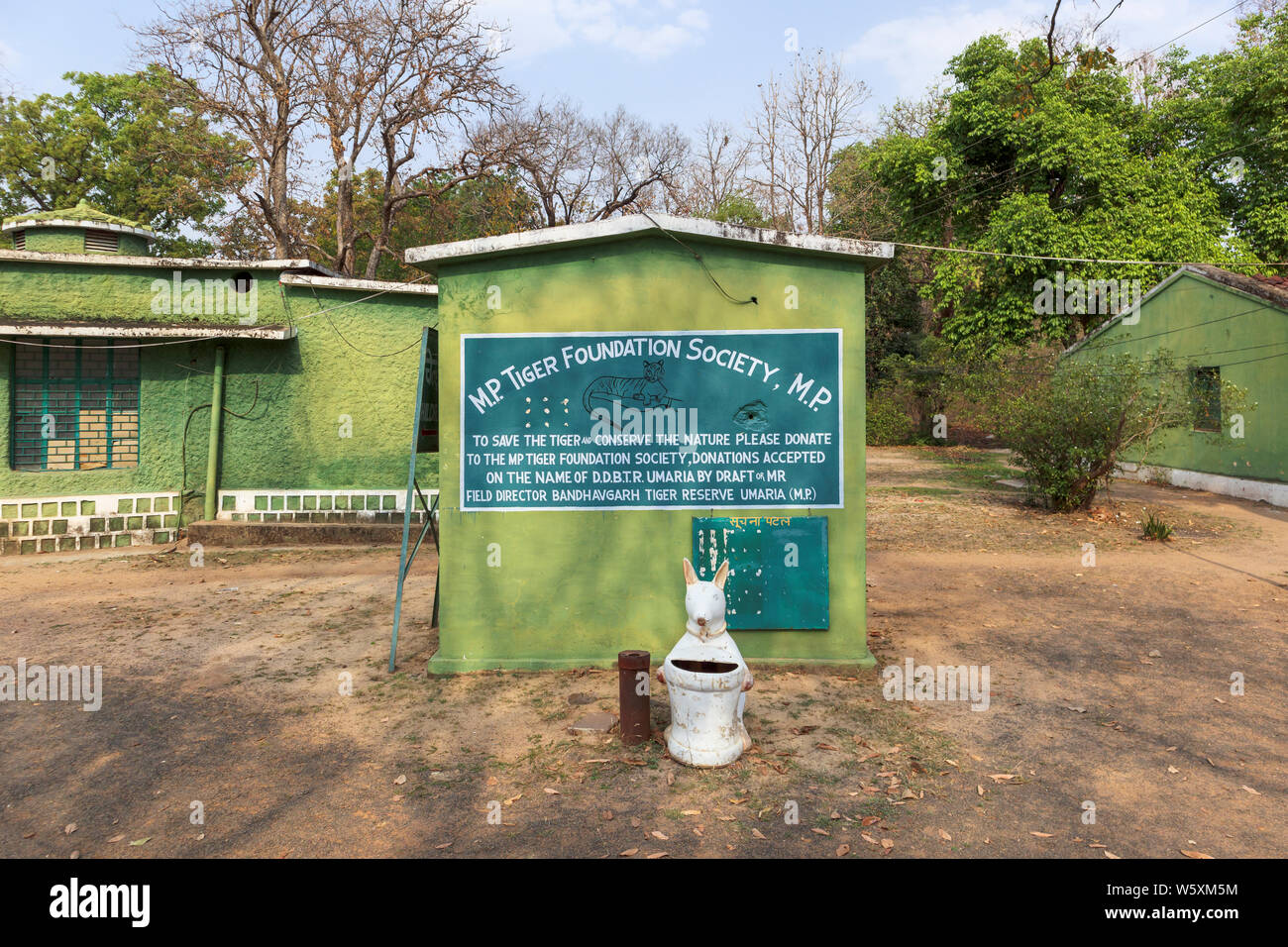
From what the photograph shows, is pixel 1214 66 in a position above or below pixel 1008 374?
above

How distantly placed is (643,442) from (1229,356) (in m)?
16.7

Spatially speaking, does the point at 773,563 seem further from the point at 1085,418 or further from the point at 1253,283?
the point at 1253,283

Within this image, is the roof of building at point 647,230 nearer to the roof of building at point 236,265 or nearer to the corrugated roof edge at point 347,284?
the roof of building at point 236,265

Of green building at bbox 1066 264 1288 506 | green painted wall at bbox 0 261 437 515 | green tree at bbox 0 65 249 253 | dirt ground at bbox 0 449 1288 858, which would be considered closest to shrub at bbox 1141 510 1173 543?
dirt ground at bbox 0 449 1288 858

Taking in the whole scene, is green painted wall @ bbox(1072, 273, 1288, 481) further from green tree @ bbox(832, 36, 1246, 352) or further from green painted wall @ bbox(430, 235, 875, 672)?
green painted wall @ bbox(430, 235, 875, 672)

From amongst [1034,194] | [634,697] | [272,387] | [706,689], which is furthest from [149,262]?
[1034,194]

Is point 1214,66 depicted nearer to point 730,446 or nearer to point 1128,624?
point 1128,624

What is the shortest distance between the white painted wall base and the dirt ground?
812 cm

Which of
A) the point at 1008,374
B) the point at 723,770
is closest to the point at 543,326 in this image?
the point at 723,770

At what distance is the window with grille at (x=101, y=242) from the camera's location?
12.8m

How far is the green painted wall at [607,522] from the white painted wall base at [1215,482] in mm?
11079

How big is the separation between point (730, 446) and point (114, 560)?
9.50 metres

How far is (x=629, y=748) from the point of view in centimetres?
501

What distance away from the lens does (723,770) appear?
4.70 metres
